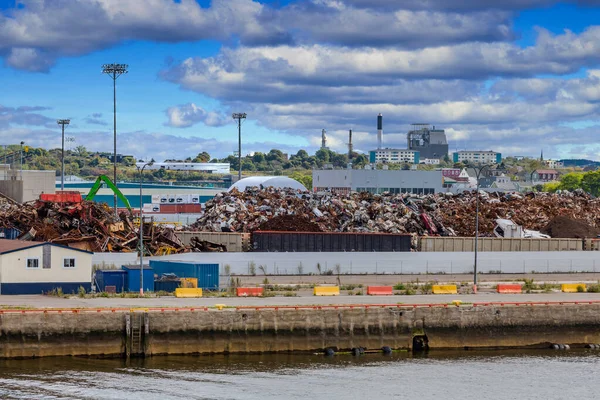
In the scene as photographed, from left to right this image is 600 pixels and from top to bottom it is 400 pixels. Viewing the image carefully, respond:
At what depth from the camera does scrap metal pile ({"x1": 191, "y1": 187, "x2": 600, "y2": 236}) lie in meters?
89.7

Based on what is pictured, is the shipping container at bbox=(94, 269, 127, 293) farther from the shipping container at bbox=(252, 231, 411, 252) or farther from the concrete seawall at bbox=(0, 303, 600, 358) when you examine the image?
the shipping container at bbox=(252, 231, 411, 252)

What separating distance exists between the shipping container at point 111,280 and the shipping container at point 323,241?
20809mm

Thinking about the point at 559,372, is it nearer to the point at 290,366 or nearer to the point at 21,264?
the point at 290,366

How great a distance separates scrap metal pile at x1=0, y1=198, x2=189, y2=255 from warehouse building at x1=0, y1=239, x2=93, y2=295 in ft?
52.6

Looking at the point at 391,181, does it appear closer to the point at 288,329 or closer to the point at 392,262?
the point at 392,262

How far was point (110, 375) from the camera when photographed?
143 ft

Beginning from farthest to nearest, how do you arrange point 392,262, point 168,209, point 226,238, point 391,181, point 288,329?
1. point 168,209
2. point 391,181
3. point 226,238
4. point 392,262
5. point 288,329

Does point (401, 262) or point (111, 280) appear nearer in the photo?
point (111, 280)

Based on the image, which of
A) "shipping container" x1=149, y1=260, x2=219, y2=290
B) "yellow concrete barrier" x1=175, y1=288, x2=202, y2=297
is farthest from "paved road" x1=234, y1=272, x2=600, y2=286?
"yellow concrete barrier" x1=175, y1=288, x2=202, y2=297

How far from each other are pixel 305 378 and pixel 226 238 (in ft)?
125

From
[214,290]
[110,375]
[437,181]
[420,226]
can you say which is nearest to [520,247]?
[420,226]

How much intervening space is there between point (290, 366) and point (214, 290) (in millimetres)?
15765

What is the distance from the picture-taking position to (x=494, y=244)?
279ft

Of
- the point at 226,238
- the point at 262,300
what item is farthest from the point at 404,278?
the point at 262,300
